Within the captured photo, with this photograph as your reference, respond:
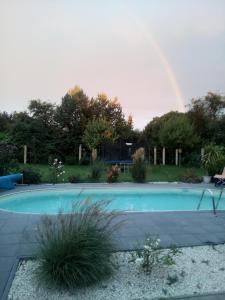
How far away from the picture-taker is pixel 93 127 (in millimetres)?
18375

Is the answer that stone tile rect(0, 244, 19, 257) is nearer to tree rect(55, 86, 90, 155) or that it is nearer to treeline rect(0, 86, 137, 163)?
treeline rect(0, 86, 137, 163)

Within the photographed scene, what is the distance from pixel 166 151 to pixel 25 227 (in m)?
16.0

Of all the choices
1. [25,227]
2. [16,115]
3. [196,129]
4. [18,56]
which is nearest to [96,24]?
[18,56]

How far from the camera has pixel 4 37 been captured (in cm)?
1077

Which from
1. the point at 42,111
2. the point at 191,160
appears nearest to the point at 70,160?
the point at 42,111

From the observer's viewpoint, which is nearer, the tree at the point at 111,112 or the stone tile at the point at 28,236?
the stone tile at the point at 28,236

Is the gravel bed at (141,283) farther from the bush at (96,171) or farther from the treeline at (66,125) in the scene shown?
the treeline at (66,125)

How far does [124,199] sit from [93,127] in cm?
976

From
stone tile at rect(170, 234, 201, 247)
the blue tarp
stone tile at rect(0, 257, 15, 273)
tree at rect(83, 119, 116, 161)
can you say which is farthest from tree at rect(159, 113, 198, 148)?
stone tile at rect(0, 257, 15, 273)

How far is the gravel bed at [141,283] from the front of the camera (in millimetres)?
2607

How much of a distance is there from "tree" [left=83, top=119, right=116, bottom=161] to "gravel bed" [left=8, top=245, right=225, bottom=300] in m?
14.7

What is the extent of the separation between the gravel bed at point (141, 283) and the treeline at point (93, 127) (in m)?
14.5

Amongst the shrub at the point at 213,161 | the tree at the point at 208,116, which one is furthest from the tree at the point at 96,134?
the shrub at the point at 213,161

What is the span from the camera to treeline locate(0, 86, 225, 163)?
18094mm
